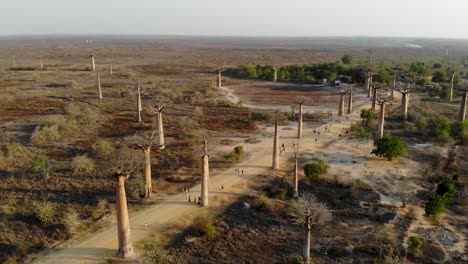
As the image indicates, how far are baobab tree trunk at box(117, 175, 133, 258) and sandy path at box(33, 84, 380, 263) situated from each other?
80 cm

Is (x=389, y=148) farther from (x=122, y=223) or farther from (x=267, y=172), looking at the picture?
(x=122, y=223)

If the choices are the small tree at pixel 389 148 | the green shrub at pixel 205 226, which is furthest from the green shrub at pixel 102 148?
the small tree at pixel 389 148

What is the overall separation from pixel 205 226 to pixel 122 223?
4475 mm

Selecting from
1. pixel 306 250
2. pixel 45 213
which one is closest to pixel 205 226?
pixel 306 250

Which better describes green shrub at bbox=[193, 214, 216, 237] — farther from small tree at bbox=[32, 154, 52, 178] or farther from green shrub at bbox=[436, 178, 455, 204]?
green shrub at bbox=[436, 178, 455, 204]

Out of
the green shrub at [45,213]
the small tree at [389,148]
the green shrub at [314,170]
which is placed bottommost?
the green shrub at [45,213]

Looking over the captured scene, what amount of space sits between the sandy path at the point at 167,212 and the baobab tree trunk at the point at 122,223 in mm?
795

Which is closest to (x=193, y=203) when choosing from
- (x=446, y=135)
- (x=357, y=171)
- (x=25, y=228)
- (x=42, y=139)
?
(x=25, y=228)

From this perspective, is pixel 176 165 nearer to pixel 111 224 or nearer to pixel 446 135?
pixel 111 224

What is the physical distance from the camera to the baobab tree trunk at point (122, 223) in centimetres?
1738

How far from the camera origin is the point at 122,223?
690 inches

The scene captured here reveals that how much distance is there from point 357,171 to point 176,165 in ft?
44.0

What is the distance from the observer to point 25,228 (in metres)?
20.2

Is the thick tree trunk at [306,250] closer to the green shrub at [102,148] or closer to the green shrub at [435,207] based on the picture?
→ the green shrub at [435,207]
